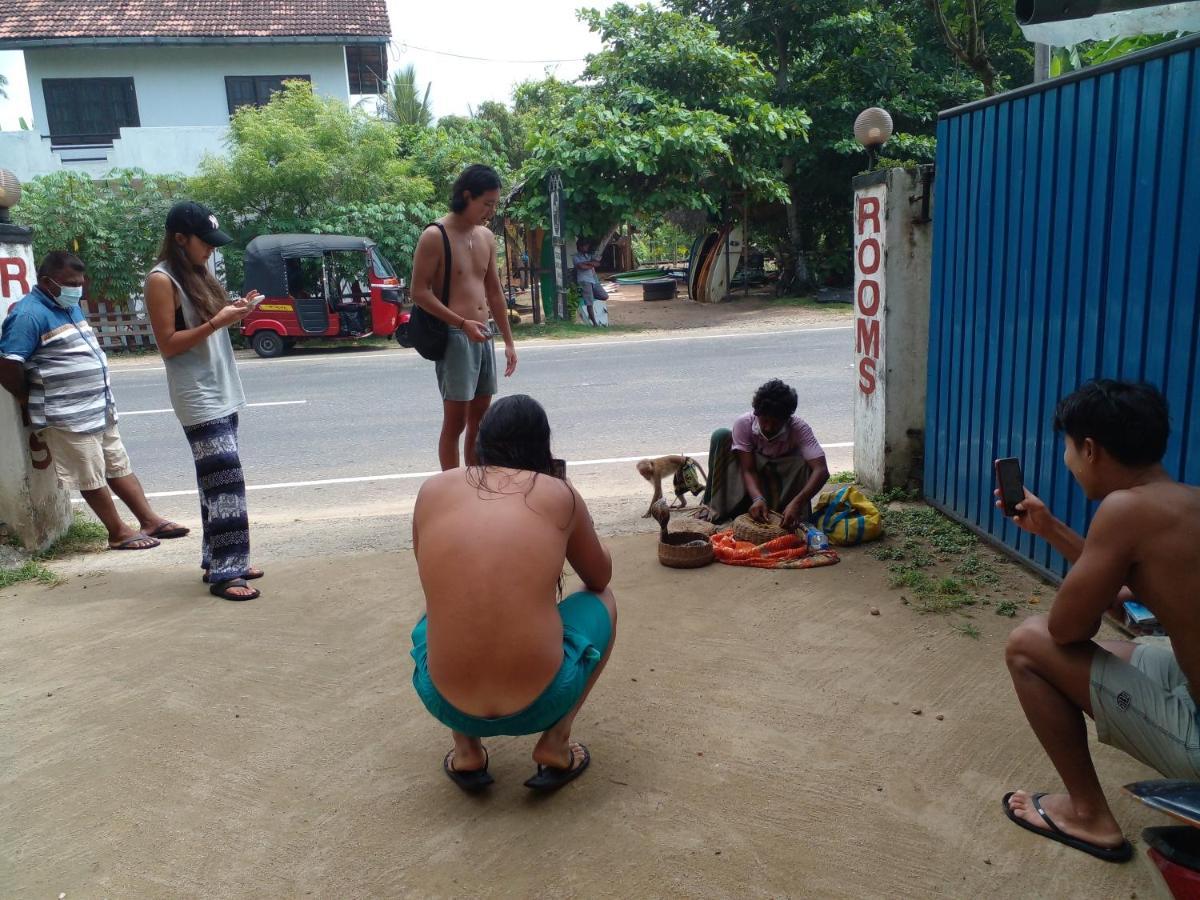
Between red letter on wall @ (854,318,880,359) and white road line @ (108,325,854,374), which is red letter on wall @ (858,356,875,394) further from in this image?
white road line @ (108,325,854,374)

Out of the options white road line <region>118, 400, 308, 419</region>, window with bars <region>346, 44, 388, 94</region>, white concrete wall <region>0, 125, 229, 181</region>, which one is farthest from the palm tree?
white road line <region>118, 400, 308, 419</region>

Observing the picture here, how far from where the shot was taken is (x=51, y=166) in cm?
1994

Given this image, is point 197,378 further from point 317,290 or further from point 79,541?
point 317,290

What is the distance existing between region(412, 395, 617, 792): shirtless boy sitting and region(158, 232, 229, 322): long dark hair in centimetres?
231

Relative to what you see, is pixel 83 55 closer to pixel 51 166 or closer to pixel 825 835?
pixel 51 166

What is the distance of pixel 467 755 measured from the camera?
278 cm

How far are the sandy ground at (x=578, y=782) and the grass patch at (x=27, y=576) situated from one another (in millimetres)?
492

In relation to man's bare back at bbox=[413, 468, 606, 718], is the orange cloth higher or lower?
lower

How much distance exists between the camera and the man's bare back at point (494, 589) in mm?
2482

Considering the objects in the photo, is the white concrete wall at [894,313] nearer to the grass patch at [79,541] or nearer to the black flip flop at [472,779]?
the black flip flop at [472,779]

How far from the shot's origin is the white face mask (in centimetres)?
502

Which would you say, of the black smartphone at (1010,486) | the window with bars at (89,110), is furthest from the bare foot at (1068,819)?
the window with bars at (89,110)

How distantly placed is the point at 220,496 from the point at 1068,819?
3.76m

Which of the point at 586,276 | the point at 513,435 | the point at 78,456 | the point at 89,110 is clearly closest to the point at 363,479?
the point at 78,456
